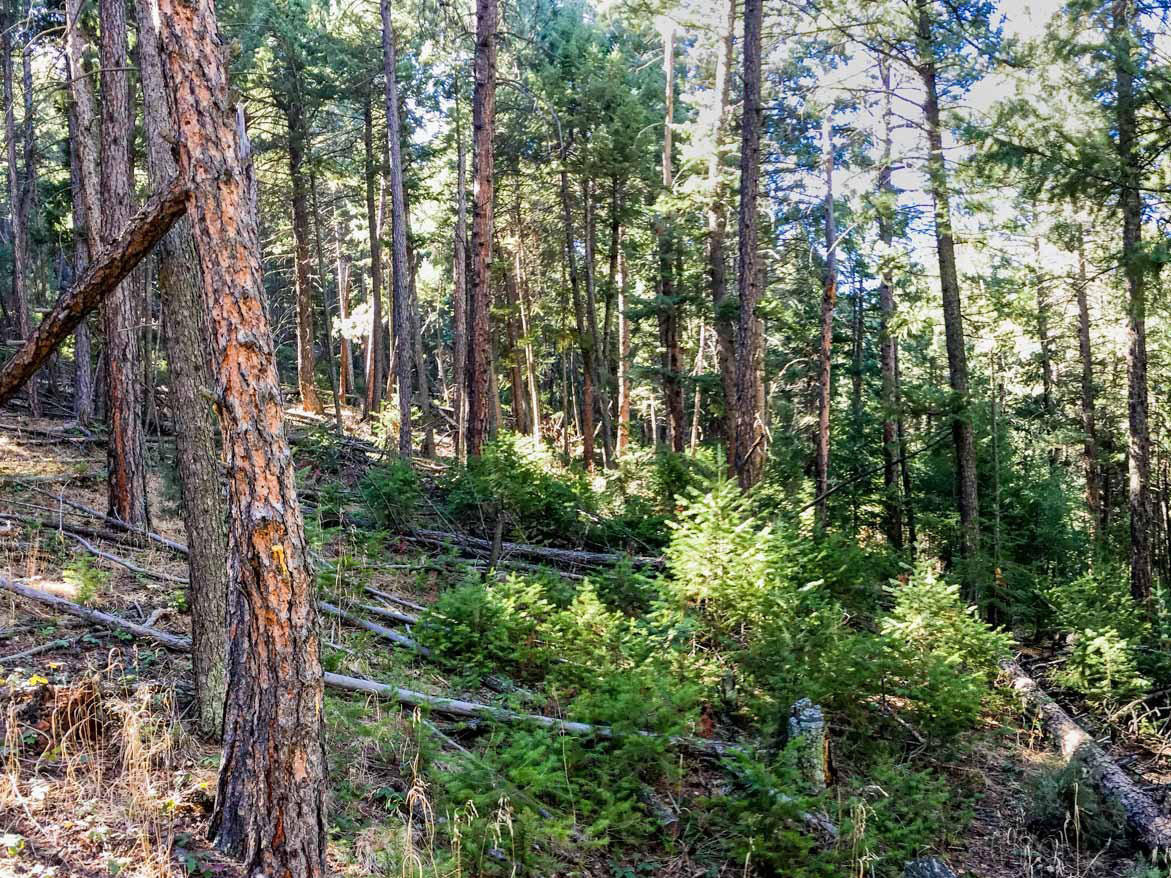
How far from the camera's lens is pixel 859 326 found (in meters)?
22.9

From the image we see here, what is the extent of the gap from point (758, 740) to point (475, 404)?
808 centimetres

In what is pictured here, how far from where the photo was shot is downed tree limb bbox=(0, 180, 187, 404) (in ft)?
10.3

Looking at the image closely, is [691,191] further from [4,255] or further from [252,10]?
[4,255]

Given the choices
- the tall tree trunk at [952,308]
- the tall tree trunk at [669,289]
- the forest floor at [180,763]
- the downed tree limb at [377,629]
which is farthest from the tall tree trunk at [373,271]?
the downed tree limb at [377,629]

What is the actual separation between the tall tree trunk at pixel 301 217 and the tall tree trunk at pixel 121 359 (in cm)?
1177

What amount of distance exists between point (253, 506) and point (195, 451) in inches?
68.0

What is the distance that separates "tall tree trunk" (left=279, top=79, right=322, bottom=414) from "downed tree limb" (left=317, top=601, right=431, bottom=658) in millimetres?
14936

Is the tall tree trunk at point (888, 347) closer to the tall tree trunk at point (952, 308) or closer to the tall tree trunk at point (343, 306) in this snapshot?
the tall tree trunk at point (952, 308)

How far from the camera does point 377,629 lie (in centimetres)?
724

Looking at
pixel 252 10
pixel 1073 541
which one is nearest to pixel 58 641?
pixel 252 10

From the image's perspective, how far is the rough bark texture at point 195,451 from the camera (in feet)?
14.6

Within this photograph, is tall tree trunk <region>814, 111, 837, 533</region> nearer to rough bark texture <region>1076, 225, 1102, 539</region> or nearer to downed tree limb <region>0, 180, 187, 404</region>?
rough bark texture <region>1076, 225, 1102, 539</region>

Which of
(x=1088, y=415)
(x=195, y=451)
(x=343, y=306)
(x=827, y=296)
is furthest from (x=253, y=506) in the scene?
(x=343, y=306)

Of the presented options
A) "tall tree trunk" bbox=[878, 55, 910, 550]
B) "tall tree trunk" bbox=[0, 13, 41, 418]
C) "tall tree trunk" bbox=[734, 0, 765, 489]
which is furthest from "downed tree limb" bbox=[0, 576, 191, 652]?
"tall tree trunk" bbox=[0, 13, 41, 418]
